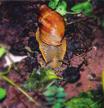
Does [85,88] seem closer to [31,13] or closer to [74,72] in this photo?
[74,72]

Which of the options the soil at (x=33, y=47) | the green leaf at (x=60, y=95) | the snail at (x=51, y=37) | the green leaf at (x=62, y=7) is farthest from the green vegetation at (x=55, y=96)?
the green leaf at (x=62, y=7)

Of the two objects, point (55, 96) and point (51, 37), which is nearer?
point (55, 96)

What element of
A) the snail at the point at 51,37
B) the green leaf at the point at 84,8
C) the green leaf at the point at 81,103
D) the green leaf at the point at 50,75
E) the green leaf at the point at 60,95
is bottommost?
the green leaf at the point at 81,103

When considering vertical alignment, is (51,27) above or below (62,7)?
below

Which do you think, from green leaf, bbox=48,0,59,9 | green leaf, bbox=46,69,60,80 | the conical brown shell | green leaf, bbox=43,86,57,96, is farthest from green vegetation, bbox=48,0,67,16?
green leaf, bbox=43,86,57,96

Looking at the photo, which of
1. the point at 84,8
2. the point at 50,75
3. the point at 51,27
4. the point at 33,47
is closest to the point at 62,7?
the point at 84,8

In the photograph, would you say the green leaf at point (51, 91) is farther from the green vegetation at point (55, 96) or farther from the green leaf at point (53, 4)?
the green leaf at point (53, 4)

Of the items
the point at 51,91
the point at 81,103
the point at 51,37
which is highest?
the point at 51,37

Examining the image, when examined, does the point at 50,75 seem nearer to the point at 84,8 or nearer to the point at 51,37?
the point at 51,37

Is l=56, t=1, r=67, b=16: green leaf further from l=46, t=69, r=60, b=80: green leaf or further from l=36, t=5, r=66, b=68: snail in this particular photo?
l=46, t=69, r=60, b=80: green leaf
